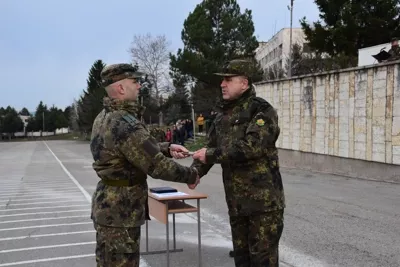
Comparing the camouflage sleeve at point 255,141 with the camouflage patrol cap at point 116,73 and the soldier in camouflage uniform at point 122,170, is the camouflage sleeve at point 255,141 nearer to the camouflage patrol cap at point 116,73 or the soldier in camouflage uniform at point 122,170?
the soldier in camouflage uniform at point 122,170

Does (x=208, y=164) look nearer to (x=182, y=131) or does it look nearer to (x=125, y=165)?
(x=125, y=165)

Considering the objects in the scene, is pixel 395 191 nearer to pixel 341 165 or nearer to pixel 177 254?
pixel 341 165

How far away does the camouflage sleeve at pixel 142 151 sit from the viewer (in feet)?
10.5

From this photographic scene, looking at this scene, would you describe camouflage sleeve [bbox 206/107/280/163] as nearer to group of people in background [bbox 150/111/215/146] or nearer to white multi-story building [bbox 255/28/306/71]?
group of people in background [bbox 150/111/215/146]

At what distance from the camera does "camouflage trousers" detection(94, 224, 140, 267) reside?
10.6 ft

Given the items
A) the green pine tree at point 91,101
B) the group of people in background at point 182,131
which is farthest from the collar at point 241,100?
the green pine tree at point 91,101

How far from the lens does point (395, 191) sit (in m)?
10.8

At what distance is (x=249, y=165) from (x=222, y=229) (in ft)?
12.2

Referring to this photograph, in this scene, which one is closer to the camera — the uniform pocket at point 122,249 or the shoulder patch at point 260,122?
the uniform pocket at point 122,249

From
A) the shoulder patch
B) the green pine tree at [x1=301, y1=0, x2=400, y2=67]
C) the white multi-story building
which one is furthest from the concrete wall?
the white multi-story building

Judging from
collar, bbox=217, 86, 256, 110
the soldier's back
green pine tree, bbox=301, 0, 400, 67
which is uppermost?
green pine tree, bbox=301, 0, 400, 67

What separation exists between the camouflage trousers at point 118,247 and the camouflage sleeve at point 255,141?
2.93 ft

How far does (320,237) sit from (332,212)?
193 cm

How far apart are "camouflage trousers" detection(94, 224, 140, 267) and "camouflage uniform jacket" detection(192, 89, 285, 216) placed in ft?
2.88
